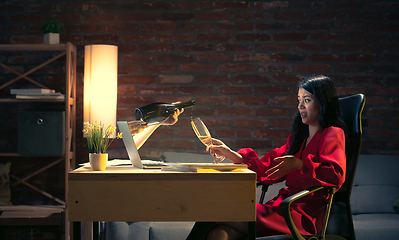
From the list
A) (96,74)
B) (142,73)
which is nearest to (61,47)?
(96,74)

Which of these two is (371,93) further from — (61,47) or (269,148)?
(61,47)

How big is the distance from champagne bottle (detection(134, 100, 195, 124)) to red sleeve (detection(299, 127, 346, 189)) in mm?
583

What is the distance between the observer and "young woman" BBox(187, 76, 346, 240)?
153 cm

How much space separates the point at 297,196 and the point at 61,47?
81.6 inches

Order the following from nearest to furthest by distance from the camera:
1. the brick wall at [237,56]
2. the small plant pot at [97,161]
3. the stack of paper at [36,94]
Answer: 1. the small plant pot at [97,161]
2. the stack of paper at [36,94]
3. the brick wall at [237,56]

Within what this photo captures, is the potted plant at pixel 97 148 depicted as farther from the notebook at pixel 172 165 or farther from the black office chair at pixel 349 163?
the black office chair at pixel 349 163

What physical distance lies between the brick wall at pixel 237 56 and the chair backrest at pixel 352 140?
1.27 m

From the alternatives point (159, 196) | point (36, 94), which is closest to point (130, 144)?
point (159, 196)

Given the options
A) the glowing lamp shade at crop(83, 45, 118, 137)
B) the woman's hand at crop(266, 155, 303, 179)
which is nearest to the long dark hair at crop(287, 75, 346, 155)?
the woman's hand at crop(266, 155, 303, 179)

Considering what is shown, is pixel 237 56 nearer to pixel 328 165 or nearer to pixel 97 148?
pixel 328 165

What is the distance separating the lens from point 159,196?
131 centimetres

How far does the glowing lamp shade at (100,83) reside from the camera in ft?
8.82

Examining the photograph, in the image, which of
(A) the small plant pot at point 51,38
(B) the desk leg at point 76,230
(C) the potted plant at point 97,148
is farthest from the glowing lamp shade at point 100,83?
(B) the desk leg at point 76,230

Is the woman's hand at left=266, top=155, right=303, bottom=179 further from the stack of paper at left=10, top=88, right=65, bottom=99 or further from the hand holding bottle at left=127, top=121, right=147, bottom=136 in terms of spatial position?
the stack of paper at left=10, top=88, right=65, bottom=99
